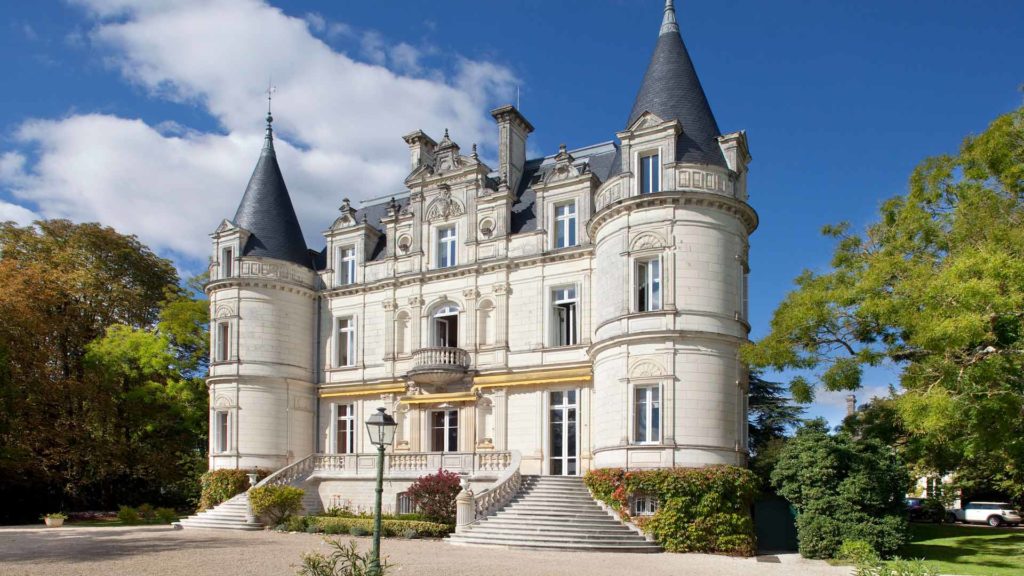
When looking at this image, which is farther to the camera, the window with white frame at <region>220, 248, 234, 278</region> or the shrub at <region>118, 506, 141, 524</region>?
the window with white frame at <region>220, 248, 234, 278</region>

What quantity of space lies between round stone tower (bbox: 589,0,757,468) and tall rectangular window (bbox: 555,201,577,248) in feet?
8.66

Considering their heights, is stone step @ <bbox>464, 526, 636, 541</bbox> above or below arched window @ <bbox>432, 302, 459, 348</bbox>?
below

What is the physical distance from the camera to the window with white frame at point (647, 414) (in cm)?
2270

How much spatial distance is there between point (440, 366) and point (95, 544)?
11127mm

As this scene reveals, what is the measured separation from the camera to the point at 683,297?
22953 mm

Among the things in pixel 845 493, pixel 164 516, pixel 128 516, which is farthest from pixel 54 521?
pixel 845 493

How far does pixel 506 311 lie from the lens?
28.0 m

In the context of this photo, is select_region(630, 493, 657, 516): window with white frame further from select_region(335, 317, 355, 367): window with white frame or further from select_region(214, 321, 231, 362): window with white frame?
select_region(214, 321, 231, 362): window with white frame

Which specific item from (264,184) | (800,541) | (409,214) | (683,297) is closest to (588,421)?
(683,297)

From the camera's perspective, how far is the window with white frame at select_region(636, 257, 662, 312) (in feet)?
76.8

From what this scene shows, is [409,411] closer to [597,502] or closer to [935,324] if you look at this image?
[597,502]

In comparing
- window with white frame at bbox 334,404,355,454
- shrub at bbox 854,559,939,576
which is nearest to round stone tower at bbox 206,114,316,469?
window with white frame at bbox 334,404,355,454

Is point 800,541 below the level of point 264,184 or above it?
below

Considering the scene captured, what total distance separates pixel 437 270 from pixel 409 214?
2.69 meters
